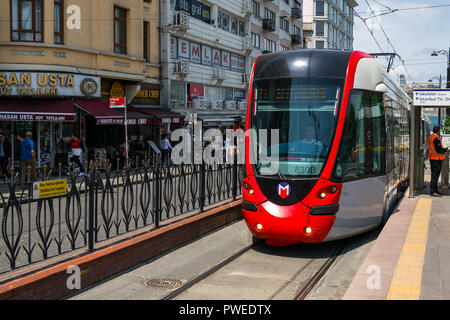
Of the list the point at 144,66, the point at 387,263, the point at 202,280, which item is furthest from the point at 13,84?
the point at 387,263

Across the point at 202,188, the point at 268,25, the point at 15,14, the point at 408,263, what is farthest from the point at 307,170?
the point at 268,25

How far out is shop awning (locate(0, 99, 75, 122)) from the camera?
19641 millimetres

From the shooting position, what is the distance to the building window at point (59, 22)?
2200 centimetres

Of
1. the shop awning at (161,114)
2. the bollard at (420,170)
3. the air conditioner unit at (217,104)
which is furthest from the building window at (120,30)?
the bollard at (420,170)

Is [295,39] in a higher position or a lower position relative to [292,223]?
higher

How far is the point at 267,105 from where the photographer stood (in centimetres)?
877

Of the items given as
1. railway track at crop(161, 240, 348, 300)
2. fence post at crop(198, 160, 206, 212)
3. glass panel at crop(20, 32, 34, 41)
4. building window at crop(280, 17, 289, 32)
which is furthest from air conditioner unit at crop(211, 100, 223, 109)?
railway track at crop(161, 240, 348, 300)

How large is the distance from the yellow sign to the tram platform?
356 centimetres

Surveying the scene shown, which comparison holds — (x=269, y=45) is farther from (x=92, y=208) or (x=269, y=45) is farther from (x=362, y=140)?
(x=92, y=208)

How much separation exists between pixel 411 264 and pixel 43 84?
17.8 m

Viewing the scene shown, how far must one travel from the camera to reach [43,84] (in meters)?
21.1

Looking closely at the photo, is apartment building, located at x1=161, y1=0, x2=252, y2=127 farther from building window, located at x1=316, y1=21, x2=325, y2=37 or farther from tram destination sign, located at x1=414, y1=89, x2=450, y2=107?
building window, located at x1=316, y1=21, x2=325, y2=37

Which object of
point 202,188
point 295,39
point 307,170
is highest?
point 295,39

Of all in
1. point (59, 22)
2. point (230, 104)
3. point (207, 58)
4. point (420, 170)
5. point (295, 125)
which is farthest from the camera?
point (230, 104)
